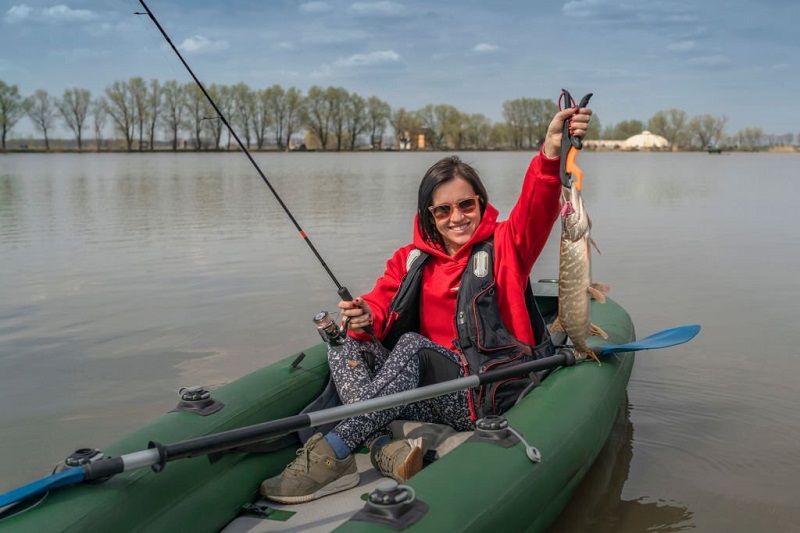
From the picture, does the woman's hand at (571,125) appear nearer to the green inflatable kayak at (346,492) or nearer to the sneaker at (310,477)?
the green inflatable kayak at (346,492)

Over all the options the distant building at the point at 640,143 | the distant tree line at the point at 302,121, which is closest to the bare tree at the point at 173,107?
the distant tree line at the point at 302,121

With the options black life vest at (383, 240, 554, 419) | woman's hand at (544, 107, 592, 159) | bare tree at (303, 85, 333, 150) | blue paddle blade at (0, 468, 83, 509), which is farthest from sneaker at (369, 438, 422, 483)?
bare tree at (303, 85, 333, 150)

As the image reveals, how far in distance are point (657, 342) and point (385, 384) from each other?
5.02ft

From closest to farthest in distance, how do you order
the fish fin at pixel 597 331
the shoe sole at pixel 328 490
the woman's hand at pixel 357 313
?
1. the shoe sole at pixel 328 490
2. the woman's hand at pixel 357 313
3. the fish fin at pixel 597 331

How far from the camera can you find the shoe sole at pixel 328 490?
10.5ft

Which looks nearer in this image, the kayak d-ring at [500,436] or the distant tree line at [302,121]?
the kayak d-ring at [500,436]

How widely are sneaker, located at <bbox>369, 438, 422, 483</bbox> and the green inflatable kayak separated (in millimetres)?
124

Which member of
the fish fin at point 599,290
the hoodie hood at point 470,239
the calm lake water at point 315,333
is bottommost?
the calm lake water at point 315,333

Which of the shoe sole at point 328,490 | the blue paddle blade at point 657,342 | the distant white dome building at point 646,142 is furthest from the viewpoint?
the distant white dome building at point 646,142

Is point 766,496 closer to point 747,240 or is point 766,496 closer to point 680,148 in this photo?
point 747,240

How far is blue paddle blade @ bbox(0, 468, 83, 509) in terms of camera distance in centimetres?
242

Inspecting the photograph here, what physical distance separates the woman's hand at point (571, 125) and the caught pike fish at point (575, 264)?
20cm

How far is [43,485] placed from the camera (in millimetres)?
2477

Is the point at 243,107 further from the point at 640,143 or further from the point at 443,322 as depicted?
the point at 443,322
